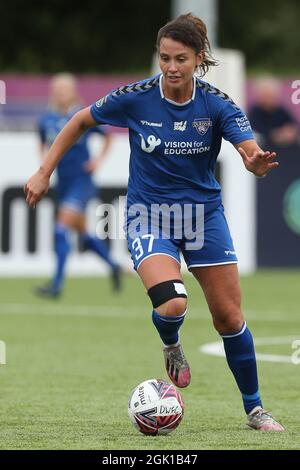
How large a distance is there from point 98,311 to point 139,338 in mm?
2190

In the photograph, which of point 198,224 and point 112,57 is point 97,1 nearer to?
point 112,57

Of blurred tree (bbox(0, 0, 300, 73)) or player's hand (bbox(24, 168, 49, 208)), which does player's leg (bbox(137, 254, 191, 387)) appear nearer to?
player's hand (bbox(24, 168, 49, 208))

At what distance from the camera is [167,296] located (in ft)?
23.7

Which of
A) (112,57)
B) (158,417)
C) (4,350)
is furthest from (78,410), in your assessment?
(112,57)

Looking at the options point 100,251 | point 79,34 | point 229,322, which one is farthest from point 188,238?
point 79,34

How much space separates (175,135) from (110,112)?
42 cm

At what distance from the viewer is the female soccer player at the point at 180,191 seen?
7.29 metres

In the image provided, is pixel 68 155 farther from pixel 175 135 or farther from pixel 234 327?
pixel 234 327

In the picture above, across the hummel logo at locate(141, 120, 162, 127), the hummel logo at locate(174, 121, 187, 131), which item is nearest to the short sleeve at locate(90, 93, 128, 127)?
the hummel logo at locate(141, 120, 162, 127)

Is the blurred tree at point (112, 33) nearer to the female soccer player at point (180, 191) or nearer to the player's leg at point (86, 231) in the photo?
the player's leg at point (86, 231)

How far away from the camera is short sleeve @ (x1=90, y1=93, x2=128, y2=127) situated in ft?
24.8

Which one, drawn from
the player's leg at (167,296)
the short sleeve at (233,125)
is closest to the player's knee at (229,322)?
the player's leg at (167,296)

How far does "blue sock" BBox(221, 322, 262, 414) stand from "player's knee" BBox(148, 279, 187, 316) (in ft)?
1.13

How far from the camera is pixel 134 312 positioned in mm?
13734
